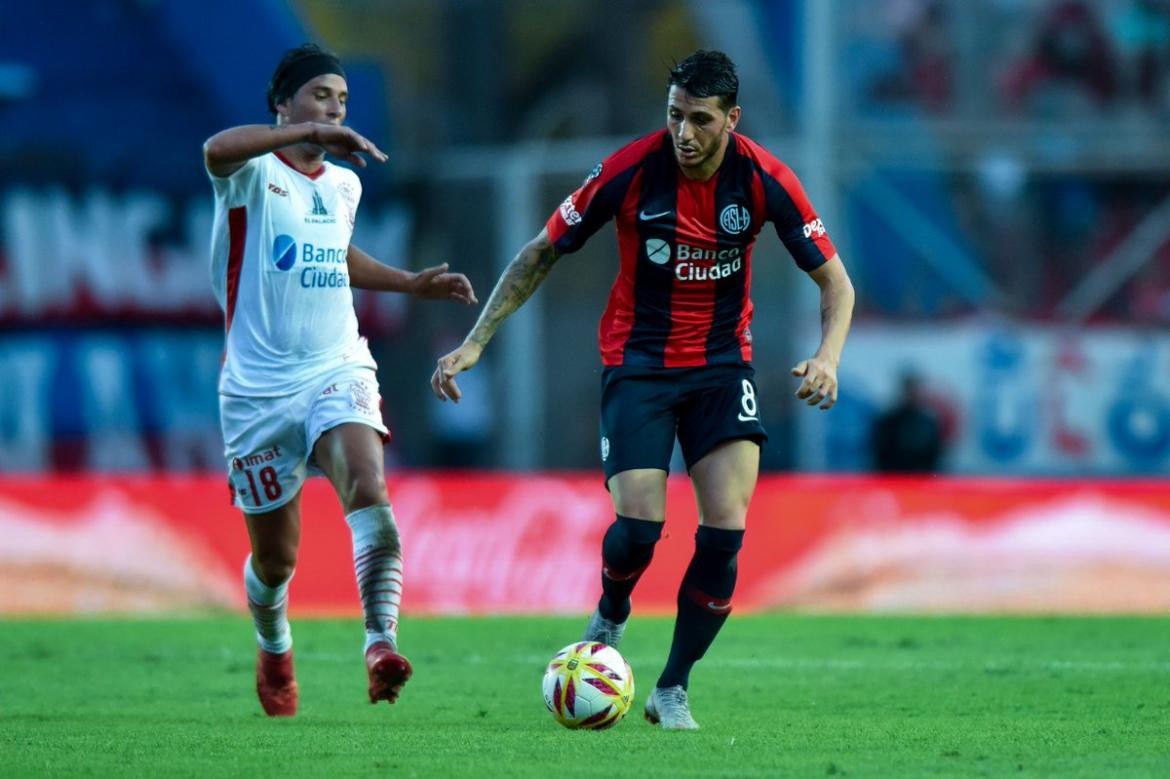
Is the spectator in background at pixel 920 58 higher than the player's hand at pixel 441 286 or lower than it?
lower

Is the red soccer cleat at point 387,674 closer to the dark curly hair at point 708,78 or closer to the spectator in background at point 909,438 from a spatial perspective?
the dark curly hair at point 708,78

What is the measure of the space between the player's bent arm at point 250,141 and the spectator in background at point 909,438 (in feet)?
34.6

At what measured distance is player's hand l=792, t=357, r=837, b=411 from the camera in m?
7.27

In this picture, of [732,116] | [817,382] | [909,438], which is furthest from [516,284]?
[909,438]

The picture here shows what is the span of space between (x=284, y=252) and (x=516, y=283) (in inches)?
35.3

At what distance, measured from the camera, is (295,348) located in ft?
26.2

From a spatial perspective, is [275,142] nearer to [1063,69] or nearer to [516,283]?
[516,283]

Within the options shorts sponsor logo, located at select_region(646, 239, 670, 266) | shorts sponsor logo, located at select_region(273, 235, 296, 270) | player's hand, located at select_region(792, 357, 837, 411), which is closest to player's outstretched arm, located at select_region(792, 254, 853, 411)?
player's hand, located at select_region(792, 357, 837, 411)

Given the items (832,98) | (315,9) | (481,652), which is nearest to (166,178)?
(315,9)

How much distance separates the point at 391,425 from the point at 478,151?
10.1 feet

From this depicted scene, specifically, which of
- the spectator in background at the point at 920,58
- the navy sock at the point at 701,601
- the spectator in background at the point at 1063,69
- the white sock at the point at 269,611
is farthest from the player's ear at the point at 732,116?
the spectator in background at the point at 1063,69

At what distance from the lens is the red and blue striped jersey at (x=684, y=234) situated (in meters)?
7.73

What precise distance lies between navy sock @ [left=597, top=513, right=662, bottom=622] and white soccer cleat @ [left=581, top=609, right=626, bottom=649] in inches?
0.8

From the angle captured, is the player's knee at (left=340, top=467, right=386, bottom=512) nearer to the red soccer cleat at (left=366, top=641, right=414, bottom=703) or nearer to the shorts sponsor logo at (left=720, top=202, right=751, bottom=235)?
the red soccer cleat at (left=366, top=641, right=414, bottom=703)
